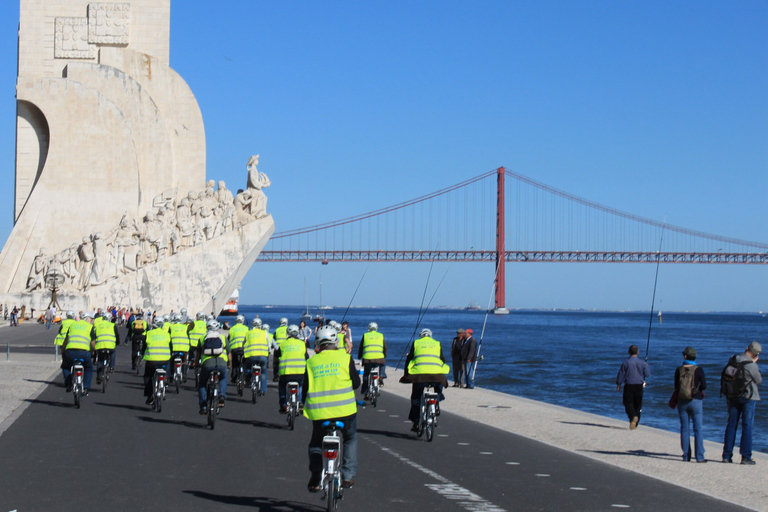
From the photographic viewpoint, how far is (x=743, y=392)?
692 centimetres

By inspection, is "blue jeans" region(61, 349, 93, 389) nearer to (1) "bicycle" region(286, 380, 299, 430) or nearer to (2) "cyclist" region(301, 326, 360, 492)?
(1) "bicycle" region(286, 380, 299, 430)

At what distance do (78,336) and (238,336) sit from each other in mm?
2314

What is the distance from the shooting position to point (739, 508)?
17.2 ft

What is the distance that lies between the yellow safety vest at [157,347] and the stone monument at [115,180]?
716 inches

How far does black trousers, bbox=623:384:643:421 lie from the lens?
8.98 meters

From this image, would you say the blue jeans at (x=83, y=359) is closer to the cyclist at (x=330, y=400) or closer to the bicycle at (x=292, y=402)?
the bicycle at (x=292, y=402)

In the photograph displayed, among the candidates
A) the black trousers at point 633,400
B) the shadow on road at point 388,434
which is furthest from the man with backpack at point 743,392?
the shadow on road at point 388,434

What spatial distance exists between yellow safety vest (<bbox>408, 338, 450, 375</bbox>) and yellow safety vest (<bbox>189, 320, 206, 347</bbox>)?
4.84 meters

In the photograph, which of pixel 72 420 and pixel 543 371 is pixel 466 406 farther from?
pixel 543 371

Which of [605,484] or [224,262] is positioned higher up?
[224,262]

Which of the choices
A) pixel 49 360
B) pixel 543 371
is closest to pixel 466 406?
pixel 49 360

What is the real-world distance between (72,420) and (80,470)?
264cm

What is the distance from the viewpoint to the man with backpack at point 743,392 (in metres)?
6.88

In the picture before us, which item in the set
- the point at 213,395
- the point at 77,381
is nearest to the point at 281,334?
the point at 77,381
